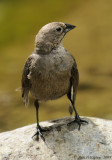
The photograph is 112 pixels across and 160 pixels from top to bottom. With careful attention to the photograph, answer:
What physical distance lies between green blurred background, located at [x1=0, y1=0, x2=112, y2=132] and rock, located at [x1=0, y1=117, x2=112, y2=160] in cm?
367

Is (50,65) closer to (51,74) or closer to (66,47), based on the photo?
(51,74)

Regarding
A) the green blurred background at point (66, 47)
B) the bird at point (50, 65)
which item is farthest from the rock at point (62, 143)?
the green blurred background at point (66, 47)

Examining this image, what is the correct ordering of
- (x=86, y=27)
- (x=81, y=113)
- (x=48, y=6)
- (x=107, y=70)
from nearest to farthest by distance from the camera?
(x=81, y=113)
(x=107, y=70)
(x=86, y=27)
(x=48, y=6)

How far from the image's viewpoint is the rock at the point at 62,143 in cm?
524

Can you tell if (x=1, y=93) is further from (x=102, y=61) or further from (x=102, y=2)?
(x=102, y=2)

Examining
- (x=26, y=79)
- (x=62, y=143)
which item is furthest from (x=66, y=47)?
(x=62, y=143)

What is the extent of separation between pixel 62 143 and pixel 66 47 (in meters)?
7.75

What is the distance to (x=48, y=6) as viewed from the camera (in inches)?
592

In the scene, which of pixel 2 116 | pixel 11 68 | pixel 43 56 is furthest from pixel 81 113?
pixel 43 56

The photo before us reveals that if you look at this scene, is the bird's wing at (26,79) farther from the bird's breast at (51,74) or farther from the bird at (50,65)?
the bird's breast at (51,74)

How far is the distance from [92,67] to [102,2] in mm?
4321

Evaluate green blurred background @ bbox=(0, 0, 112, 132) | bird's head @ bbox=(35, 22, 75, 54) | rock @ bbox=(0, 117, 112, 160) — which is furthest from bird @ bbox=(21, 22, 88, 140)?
green blurred background @ bbox=(0, 0, 112, 132)

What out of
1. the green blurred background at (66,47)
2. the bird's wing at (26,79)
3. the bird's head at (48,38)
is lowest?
the green blurred background at (66,47)

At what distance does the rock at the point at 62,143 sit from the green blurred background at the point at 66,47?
12.1 ft
